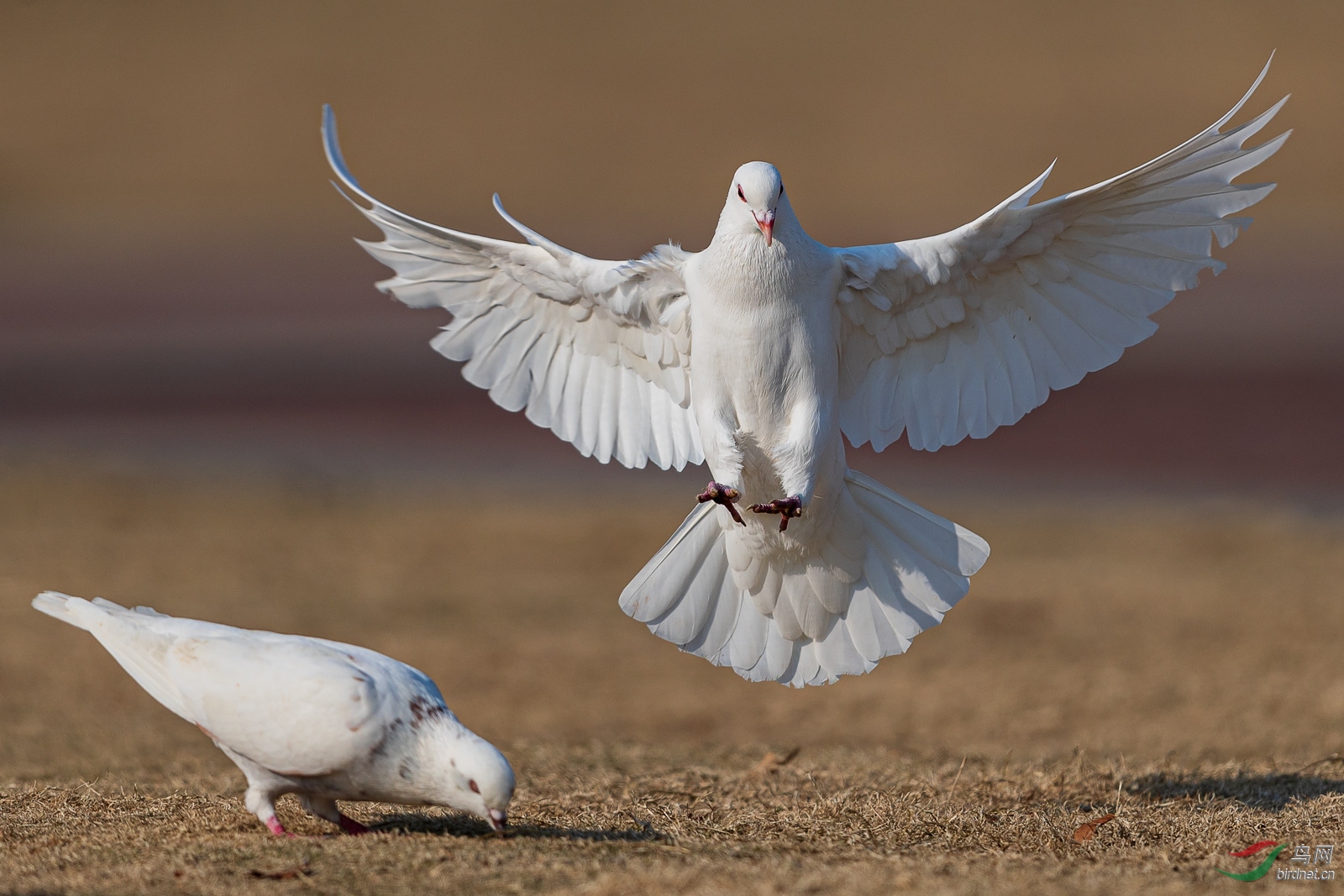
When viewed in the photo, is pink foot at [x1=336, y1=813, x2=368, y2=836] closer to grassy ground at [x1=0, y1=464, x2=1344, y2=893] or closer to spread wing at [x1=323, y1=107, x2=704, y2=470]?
grassy ground at [x1=0, y1=464, x2=1344, y2=893]

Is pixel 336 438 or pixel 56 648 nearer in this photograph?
pixel 56 648

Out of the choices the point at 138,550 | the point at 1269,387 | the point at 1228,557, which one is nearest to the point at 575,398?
the point at 138,550

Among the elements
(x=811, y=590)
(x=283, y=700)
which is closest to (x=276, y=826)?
(x=283, y=700)

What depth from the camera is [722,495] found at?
18.1 ft

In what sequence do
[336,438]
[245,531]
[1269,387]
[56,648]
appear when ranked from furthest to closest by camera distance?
[1269,387]
[336,438]
[245,531]
[56,648]

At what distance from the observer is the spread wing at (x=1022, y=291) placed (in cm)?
546

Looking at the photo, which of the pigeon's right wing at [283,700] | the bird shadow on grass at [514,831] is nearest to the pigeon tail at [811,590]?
the bird shadow on grass at [514,831]

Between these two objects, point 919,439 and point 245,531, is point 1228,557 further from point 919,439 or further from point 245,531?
point 245,531

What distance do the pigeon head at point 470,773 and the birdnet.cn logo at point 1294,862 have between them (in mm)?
2249

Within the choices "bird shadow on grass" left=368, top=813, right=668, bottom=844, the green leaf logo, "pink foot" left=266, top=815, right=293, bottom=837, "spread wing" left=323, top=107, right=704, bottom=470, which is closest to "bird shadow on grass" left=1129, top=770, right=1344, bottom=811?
the green leaf logo

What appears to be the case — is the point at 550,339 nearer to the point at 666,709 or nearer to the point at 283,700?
the point at 283,700

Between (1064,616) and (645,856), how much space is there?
6351 mm

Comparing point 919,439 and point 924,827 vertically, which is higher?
point 919,439

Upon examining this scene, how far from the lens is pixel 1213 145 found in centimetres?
527
